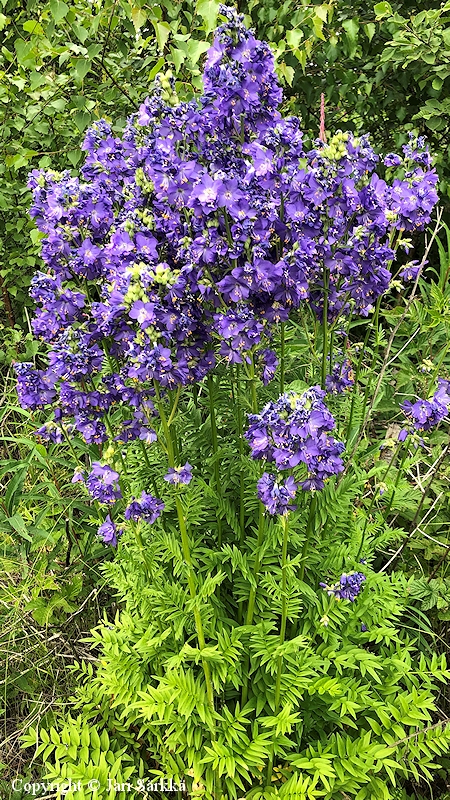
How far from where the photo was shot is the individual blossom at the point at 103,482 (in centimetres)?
221

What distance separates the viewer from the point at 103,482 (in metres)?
2.21

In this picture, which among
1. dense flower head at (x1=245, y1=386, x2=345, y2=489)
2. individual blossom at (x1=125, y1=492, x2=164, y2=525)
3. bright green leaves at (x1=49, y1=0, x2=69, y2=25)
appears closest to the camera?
dense flower head at (x1=245, y1=386, x2=345, y2=489)

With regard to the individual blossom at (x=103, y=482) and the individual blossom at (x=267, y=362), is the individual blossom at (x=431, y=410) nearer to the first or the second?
the individual blossom at (x=267, y=362)

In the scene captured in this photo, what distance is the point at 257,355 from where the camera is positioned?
2.05 metres

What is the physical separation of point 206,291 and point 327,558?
4.45 feet

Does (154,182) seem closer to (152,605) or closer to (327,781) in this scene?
(152,605)

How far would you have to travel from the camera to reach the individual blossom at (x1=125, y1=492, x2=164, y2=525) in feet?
7.18

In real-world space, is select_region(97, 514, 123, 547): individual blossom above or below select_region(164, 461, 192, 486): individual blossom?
below

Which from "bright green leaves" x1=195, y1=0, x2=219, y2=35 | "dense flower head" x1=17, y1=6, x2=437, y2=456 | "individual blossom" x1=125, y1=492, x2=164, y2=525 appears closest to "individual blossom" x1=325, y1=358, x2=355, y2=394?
"dense flower head" x1=17, y1=6, x2=437, y2=456

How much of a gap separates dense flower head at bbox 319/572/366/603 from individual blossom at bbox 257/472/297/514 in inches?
23.5

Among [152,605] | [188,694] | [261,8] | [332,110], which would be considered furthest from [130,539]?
Answer: [332,110]

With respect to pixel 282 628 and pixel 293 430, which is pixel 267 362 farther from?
pixel 282 628

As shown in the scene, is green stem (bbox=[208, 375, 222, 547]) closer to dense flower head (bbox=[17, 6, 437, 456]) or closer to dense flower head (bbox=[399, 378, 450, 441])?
dense flower head (bbox=[17, 6, 437, 456])

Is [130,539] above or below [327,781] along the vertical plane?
above
